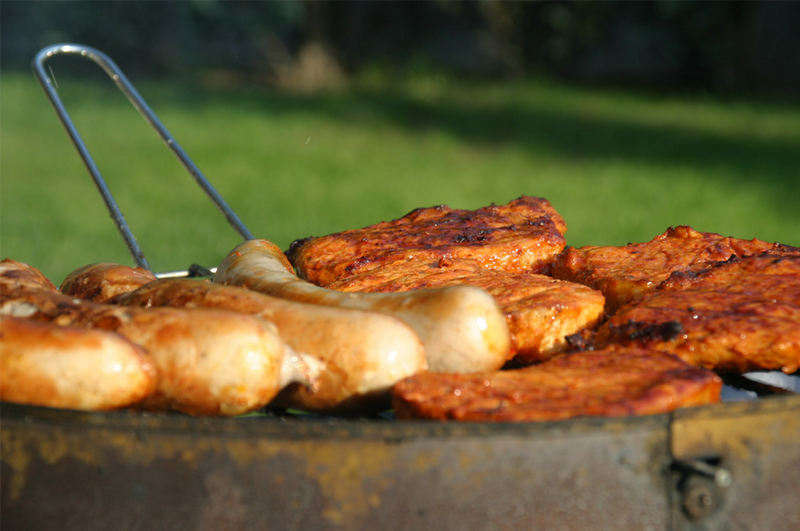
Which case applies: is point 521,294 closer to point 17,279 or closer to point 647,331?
point 647,331

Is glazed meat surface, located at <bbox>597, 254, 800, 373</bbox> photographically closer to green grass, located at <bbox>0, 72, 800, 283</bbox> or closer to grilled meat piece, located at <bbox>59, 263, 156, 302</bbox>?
grilled meat piece, located at <bbox>59, 263, 156, 302</bbox>

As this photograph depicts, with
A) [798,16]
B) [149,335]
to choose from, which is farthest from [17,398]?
[798,16]

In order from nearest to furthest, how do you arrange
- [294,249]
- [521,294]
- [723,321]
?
1. [723,321]
2. [521,294]
3. [294,249]

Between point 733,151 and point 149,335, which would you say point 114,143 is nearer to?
point 733,151

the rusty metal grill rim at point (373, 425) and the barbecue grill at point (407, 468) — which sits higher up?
the rusty metal grill rim at point (373, 425)

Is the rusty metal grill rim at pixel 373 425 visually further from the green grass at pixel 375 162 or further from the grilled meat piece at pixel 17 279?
the green grass at pixel 375 162

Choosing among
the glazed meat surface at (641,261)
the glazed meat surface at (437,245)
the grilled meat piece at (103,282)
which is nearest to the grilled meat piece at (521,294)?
the glazed meat surface at (437,245)

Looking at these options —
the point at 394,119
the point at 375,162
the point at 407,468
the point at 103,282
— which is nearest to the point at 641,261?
the point at 407,468
